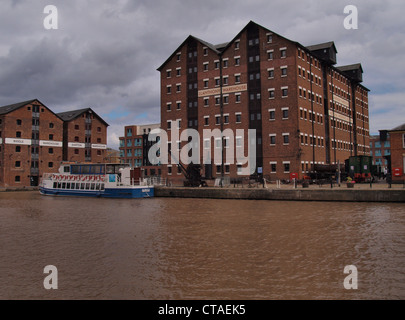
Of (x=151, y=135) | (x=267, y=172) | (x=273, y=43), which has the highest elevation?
(x=273, y=43)

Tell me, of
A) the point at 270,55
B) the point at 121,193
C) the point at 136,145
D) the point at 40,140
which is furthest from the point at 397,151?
the point at 136,145

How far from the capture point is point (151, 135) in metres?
102

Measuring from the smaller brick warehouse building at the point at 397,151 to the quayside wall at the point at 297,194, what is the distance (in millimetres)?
10653

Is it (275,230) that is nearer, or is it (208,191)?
(275,230)

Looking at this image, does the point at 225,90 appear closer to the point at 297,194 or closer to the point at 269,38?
the point at 269,38

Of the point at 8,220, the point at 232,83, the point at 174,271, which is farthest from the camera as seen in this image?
the point at 232,83

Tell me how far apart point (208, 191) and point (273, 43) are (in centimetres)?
2473

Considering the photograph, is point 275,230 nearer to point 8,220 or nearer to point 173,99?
point 8,220

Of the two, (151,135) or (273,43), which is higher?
(273,43)

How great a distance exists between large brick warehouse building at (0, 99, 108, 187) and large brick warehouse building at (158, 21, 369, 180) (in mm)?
24678

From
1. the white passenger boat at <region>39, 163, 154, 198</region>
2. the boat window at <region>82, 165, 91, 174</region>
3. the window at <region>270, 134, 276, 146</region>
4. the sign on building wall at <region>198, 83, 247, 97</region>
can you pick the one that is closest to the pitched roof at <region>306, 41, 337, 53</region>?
the sign on building wall at <region>198, 83, 247, 97</region>

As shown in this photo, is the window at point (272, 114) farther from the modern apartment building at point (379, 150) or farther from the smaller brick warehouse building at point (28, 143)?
the modern apartment building at point (379, 150)

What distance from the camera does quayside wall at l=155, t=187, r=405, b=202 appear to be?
28.7m

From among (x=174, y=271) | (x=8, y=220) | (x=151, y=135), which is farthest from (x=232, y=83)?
(x=151, y=135)
